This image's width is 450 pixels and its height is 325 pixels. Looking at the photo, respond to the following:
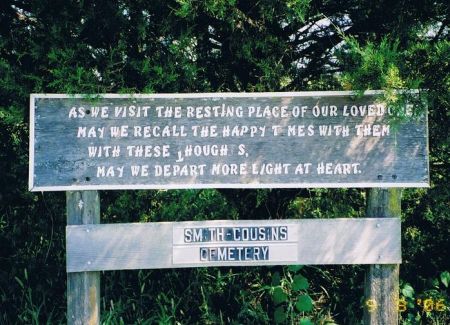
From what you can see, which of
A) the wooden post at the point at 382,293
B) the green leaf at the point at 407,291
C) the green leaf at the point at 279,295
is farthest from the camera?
the green leaf at the point at 407,291

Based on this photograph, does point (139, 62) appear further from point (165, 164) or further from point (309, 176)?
point (309, 176)

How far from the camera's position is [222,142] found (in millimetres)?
3471

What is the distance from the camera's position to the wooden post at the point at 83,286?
352cm

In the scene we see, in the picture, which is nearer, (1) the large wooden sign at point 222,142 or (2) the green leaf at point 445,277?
(1) the large wooden sign at point 222,142

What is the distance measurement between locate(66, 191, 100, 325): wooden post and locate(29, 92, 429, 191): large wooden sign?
5.7 inches

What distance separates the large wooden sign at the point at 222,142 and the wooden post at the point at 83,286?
14 cm

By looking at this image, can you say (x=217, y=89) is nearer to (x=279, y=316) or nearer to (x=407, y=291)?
(x=279, y=316)

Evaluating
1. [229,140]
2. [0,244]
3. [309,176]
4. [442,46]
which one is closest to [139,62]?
[229,140]

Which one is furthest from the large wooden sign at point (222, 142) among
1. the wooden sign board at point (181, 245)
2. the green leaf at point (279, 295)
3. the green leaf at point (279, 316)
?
the green leaf at point (279, 316)

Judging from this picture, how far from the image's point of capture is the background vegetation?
3510 mm

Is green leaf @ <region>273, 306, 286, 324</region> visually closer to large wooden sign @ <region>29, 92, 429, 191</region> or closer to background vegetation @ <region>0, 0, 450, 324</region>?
background vegetation @ <region>0, 0, 450, 324</region>

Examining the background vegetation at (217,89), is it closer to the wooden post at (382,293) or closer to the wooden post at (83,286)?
the wooden post at (382,293)

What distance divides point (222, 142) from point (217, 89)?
70 cm

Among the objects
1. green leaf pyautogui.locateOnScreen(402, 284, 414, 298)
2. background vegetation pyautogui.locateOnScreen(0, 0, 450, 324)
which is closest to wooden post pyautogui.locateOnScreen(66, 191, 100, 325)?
background vegetation pyautogui.locateOnScreen(0, 0, 450, 324)
